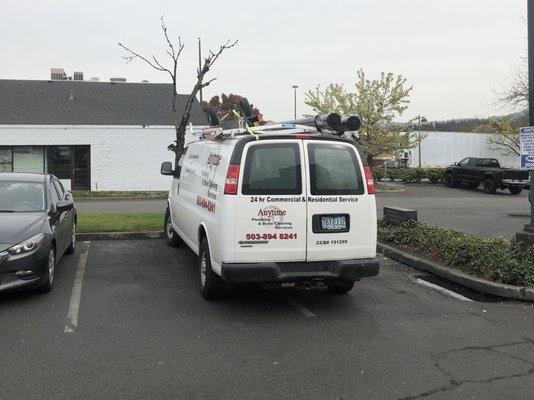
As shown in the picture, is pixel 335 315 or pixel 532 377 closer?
pixel 532 377

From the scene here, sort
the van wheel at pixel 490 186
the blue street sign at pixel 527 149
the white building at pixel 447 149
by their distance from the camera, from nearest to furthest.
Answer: the blue street sign at pixel 527 149 → the van wheel at pixel 490 186 → the white building at pixel 447 149

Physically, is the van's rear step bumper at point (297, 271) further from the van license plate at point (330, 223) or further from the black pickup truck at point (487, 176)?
the black pickup truck at point (487, 176)

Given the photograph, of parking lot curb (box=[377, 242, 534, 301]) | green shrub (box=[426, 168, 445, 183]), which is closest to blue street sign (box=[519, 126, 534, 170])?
parking lot curb (box=[377, 242, 534, 301])

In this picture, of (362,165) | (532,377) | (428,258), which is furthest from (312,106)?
(532,377)

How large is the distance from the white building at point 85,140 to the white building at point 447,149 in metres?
28.5

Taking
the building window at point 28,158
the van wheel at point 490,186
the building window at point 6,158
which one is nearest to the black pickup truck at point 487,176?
the van wheel at point 490,186

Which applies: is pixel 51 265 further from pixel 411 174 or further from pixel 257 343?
pixel 411 174

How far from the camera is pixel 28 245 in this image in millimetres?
6000

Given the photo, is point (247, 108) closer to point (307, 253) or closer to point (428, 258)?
point (307, 253)

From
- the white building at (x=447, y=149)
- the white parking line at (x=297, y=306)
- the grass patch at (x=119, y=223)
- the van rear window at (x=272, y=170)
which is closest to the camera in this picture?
the van rear window at (x=272, y=170)

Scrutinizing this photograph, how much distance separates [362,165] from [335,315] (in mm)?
1715

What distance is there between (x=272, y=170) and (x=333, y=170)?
0.70 metres

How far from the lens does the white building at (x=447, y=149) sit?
50.6 metres

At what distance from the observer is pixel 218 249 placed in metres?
5.66
